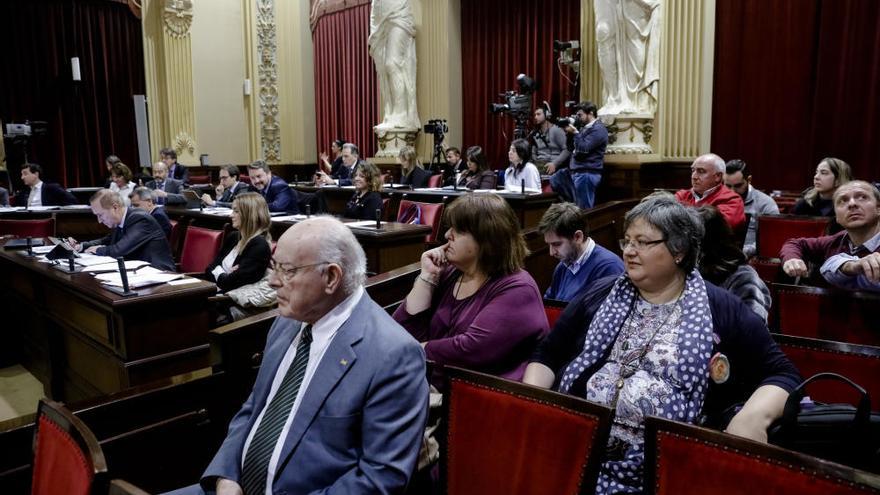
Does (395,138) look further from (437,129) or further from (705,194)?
(705,194)

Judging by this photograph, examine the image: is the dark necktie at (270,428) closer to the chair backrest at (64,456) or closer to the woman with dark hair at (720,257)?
the chair backrest at (64,456)

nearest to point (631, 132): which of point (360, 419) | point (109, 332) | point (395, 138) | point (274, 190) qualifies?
point (274, 190)

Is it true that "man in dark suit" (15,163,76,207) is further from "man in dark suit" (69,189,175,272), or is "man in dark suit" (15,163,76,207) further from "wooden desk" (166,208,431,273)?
"wooden desk" (166,208,431,273)

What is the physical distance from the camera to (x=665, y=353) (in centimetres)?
159

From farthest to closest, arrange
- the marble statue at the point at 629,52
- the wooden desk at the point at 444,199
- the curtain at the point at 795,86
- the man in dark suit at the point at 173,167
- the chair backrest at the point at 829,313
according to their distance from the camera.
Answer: the man in dark suit at the point at 173,167, the marble statue at the point at 629,52, the curtain at the point at 795,86, the wooden desk at the point at 444,199, the chair backrest at the point at 829,313

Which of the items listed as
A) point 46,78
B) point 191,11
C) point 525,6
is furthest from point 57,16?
point 525,6

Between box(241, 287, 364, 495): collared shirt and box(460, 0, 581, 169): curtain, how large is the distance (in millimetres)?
6841

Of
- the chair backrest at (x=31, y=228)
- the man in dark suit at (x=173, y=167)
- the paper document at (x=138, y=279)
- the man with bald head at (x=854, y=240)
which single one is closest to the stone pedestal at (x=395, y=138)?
the man in dark suit at (x=173, y=167)

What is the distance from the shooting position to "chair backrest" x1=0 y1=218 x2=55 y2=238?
5.07 metres

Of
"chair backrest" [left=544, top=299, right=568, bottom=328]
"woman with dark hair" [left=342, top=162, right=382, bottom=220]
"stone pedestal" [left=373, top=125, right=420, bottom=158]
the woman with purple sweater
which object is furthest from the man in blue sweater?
"stone pedestal" [left=373, top=125, right=420, bottom=158]

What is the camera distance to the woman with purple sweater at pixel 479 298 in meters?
1.97

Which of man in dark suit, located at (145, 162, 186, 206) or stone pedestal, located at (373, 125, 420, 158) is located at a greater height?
stone pedestal, located at (373, 125, 420, 158)

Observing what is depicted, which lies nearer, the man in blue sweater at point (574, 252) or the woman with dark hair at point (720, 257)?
the woman with dark hair at point (720, 257)

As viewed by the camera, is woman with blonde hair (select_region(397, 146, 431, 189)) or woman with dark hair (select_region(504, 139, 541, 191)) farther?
woman with blonde hair (select_region(397, 146, 431, 189))
